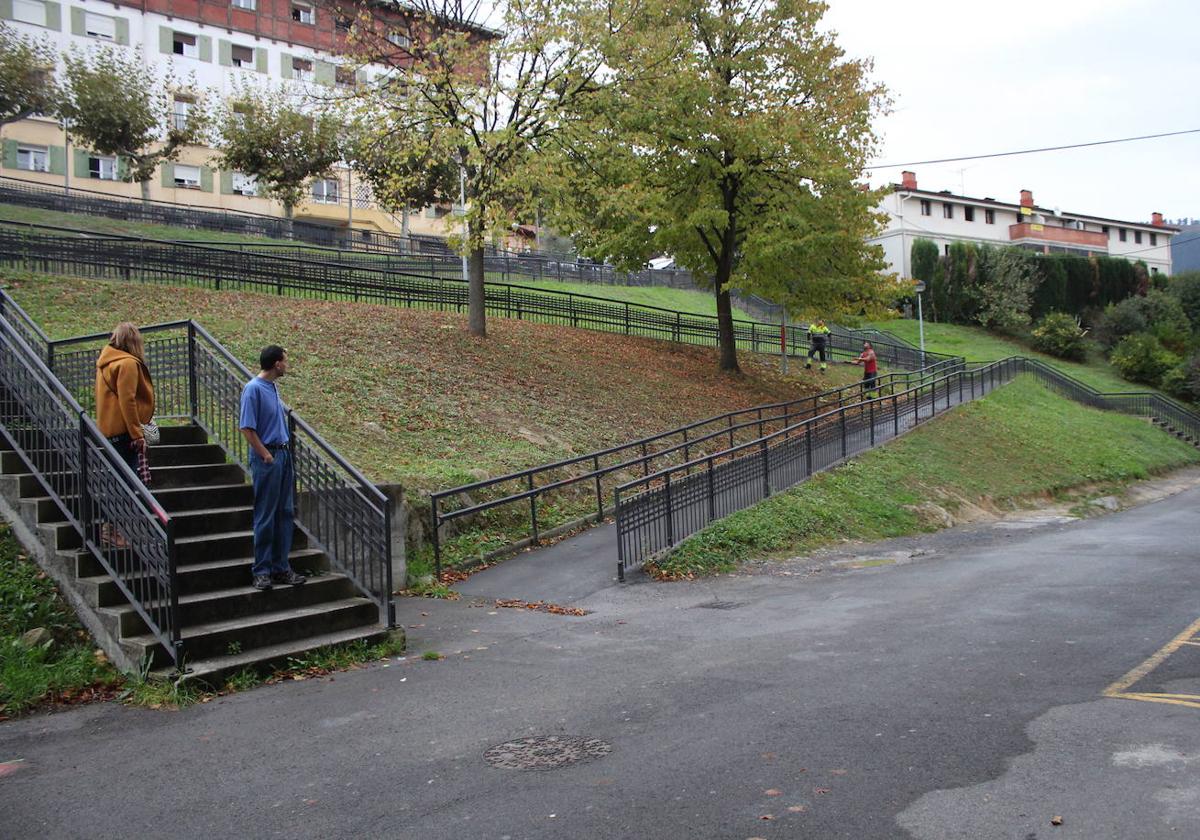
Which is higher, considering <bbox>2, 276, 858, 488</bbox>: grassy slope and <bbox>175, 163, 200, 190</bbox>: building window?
<bbox>175, 163, 200, 190</bbox>: building window

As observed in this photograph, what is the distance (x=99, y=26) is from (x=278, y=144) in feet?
52.0

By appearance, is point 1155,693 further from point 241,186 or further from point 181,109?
point 181,109

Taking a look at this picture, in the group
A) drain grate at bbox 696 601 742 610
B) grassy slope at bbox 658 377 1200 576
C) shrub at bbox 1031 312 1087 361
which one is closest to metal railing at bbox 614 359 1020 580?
grassy slope at bbox 658 377 1200 576

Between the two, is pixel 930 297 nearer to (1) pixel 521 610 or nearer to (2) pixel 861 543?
(2) pixel 861 543

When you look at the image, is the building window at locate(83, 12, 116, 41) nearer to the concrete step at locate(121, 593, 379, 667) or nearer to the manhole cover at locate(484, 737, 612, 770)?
the concrete step at locate(121, 593, 379, 667)

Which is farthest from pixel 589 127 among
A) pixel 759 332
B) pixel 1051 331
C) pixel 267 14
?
pixel 267 14

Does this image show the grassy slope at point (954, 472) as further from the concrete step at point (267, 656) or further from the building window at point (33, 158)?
the building window at point (33, 158)

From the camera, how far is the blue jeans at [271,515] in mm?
7531

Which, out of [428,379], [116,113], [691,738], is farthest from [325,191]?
[691,738]

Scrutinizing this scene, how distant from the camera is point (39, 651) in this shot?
6.77 metres

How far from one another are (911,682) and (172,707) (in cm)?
503

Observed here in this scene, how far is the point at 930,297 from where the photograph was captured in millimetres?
53188

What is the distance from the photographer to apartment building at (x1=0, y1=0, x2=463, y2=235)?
48.4m

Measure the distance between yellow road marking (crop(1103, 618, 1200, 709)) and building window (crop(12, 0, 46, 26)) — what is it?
56501mm
